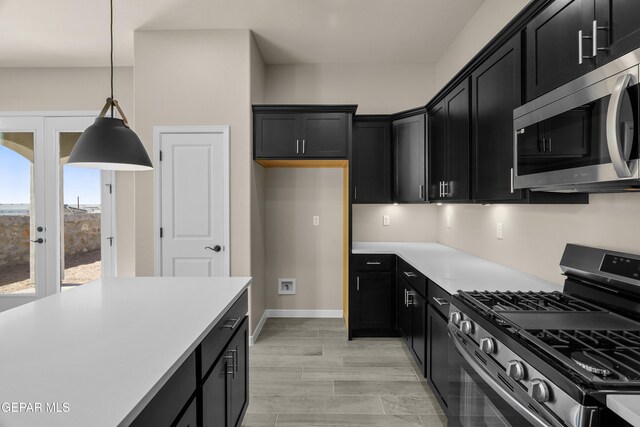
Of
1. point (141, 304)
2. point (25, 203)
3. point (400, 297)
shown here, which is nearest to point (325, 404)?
point (400, 297)

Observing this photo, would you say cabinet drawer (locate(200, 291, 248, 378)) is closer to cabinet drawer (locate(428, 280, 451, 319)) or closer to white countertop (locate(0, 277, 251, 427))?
white countertop (locate(0, 277, 251, 427))

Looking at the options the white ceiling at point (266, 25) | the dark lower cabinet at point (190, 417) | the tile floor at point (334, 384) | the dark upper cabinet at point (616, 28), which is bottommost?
the tile floor at point (334, 384)

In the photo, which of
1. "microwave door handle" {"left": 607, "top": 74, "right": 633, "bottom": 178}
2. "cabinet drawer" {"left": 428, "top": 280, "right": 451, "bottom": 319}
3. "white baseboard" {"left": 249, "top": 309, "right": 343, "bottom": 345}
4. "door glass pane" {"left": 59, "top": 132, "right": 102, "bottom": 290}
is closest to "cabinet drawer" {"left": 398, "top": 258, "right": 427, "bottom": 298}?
"cabinet drawer" {"left": 428, "top": 280, "right": 451, "bottom": 319}

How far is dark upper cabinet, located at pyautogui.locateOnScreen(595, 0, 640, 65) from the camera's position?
109 cm

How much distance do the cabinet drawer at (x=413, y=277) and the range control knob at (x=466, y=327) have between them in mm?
916

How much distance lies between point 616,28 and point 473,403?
154cm

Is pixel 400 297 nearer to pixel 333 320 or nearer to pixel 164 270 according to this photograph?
pixel 333 320

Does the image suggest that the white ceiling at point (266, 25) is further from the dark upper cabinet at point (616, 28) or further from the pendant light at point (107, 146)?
the dark upper cabinet at point (616, 28)

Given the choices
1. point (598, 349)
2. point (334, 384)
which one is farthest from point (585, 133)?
point (334, 384)

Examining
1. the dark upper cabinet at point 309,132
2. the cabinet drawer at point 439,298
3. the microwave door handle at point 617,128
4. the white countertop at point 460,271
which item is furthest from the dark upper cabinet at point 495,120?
the dark upper cabinet at point 309,132

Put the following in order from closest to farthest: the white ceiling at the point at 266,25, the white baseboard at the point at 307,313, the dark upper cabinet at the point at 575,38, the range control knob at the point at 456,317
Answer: the dark upper cabinet at the point at 575,38 < the range control knob at the point at 456,317 < the white ceiling at the point at 266,25 < the white baseboard at the point at 307,313

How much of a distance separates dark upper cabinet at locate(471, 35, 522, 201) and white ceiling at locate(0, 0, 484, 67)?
124cm

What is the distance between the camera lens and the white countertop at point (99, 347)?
806mm

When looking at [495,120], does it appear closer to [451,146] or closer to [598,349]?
[451,146]
